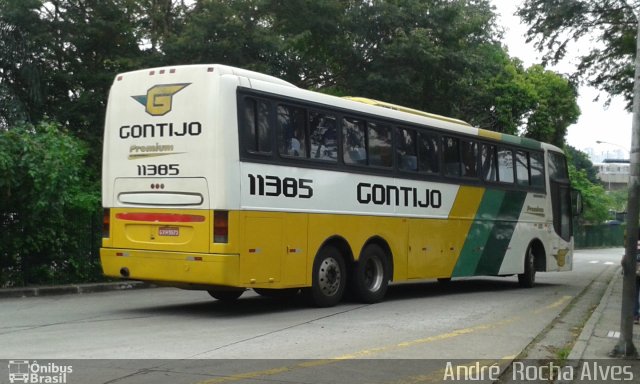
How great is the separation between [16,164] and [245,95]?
567cm

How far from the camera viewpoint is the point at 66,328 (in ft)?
33.4

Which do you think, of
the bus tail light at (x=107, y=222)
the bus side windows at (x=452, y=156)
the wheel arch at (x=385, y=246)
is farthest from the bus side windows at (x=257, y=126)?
the bus side windows at (x=452, y=156)

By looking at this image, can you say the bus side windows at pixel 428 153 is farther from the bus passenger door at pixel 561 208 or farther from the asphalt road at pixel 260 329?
the bus passenger door at pixel 561 208

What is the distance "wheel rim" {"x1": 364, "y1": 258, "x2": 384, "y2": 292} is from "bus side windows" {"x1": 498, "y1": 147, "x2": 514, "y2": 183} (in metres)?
4.95

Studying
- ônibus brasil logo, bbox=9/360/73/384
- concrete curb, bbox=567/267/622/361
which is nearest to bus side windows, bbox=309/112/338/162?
concrete curb, bbox=567/267/622/361

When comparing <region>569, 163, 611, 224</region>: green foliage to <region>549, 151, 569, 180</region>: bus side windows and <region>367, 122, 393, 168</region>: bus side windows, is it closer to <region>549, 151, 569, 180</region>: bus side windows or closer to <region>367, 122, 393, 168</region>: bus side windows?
<region>549, 151, 569, 180</region>: bus side windows

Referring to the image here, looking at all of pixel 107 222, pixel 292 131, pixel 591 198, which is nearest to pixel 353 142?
pixel 292 131

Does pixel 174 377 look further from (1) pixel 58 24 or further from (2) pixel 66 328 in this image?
(1) pixel 58 24

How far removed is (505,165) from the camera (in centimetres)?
1798

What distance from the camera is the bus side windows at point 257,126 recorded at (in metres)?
11.4

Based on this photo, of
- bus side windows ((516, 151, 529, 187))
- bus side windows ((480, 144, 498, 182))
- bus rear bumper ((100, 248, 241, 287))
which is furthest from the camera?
bus side windows ((516, 151, 529, 187))

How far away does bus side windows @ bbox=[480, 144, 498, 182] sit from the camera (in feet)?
56.2

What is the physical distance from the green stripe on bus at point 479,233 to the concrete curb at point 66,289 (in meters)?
6.99

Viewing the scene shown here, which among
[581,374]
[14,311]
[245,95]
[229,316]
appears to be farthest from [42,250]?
[581,374]
